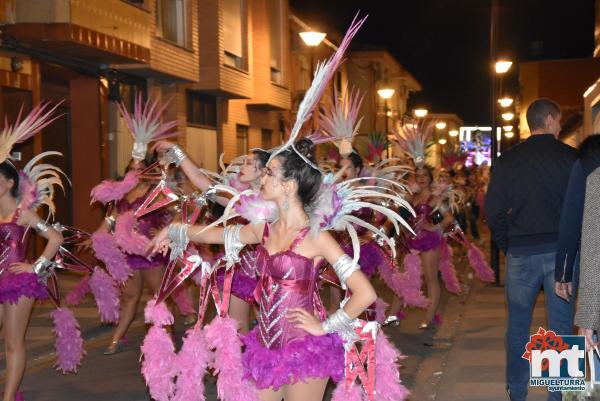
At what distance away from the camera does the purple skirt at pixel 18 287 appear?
6723 millimetres

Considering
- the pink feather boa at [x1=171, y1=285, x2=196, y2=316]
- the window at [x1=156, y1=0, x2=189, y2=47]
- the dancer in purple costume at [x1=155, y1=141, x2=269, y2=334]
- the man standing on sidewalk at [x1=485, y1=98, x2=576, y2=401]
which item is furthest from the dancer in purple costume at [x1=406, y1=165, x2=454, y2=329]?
the window at [x1=156, y1=0, x2=189, y2=47]

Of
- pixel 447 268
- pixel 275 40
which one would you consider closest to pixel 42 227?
pixel 447 268

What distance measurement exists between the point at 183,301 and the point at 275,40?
20.2 m

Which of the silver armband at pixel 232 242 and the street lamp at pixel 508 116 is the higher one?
the street lamp at pixel 508 116

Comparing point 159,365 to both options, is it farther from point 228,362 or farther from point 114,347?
point 114,347

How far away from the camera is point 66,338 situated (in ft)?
26.3

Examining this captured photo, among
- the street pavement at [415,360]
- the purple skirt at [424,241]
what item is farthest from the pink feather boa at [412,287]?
the street pavement at [415,360]

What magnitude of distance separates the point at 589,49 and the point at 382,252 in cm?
5287

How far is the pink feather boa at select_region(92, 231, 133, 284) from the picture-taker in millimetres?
9344

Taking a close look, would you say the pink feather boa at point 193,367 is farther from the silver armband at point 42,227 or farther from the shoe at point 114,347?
the shoe at point 114,347

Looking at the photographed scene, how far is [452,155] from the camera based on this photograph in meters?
18.8

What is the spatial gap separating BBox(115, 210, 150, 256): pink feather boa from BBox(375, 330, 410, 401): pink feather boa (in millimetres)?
4370

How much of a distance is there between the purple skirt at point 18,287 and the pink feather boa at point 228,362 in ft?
6.72

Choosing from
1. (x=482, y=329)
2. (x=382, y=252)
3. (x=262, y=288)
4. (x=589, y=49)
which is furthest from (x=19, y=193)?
(x=589, y=49)
